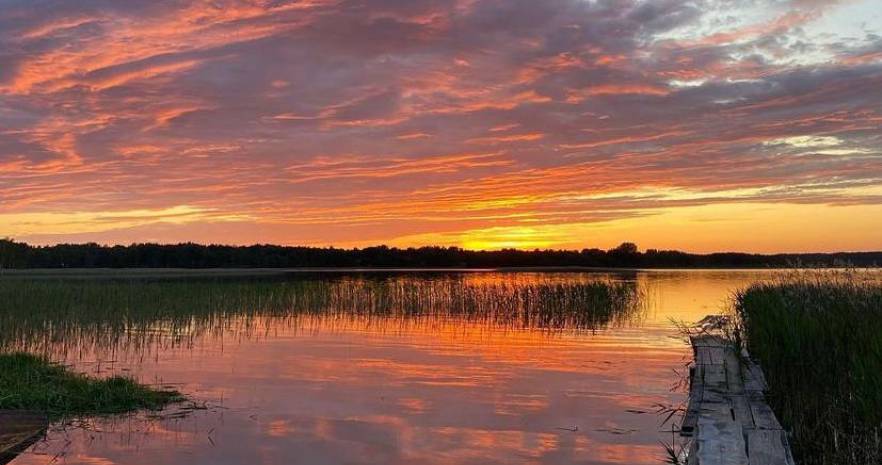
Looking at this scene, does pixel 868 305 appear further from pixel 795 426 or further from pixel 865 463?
pixel 865 463

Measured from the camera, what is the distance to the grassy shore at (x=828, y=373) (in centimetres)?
700

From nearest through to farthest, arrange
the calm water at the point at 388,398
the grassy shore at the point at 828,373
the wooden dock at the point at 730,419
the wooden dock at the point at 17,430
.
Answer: the wooden dock at the point at 730,419, the grassy shore at the point at 828,373, the wooden dock at the point at 17,430, the calm water at the point at 388,398

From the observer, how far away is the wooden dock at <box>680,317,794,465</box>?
6.70 metres

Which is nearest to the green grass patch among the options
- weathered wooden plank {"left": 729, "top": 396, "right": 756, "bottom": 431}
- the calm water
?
the calm water

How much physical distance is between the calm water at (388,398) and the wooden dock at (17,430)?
156mm

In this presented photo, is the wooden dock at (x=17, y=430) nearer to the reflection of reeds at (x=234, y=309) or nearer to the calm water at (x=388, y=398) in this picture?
the calm water at (x=388, y=398)

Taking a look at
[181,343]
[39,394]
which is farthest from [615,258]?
[39,394]

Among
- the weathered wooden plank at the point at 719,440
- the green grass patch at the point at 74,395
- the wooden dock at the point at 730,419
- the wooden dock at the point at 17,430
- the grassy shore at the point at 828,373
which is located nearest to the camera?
the weathered wooden plank at the point at 719,440

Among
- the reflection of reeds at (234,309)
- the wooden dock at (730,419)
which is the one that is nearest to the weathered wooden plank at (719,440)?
the wooden dock at (730,419)

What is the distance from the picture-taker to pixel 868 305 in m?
11.2

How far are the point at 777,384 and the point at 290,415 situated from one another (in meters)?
6.75

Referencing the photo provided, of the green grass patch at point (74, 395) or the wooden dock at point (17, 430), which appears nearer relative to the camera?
the wooden dock at point (17, 430)

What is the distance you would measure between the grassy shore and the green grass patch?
8390 millimetres

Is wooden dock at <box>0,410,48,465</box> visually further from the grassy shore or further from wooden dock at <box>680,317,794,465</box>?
the grassy shore
